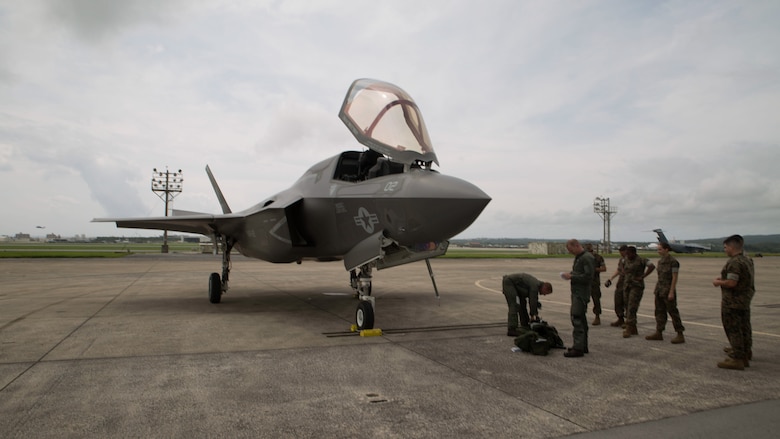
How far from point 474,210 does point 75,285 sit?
15.1m

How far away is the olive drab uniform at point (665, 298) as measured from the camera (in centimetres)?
652

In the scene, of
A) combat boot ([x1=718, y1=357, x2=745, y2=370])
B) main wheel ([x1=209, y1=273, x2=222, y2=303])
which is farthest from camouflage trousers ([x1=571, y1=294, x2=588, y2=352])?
main wheel ([x1=209, y1=273, x2=222, y2=303])

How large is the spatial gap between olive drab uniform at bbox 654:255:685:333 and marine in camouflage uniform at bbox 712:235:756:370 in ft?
4.10

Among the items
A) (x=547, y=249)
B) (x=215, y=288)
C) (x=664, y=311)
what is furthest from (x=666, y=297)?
(x=547, y=249)

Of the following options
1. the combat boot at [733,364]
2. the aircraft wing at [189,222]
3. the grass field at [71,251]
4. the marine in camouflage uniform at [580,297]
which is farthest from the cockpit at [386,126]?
the grass field at [71,251]

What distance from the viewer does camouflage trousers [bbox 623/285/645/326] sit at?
23.2 ft

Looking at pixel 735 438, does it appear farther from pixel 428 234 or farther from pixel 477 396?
pixel 428 234

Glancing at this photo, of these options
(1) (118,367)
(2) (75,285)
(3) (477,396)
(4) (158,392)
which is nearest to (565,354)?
(3) (477,396)

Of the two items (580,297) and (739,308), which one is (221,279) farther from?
(739,308)

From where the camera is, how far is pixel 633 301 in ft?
23.5

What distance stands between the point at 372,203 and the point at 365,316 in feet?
5.94

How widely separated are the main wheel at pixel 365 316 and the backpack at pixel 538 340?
7.44 ft

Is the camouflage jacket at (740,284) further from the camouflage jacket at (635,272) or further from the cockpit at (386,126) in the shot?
the cockpit at (386,126)

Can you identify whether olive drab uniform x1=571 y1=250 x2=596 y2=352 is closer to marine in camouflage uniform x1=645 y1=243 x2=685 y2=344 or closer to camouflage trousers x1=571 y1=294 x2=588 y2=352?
camouflage trousers x1=571 y1=294 x2=588 y2=352
